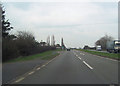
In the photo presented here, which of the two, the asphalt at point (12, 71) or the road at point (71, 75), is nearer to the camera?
the road at point (71, 75)

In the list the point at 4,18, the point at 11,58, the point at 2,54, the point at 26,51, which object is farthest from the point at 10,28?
the point at 2,54

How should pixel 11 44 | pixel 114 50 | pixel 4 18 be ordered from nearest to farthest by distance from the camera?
pixel 11 44 → pixel 4 18 → pixel 114 50

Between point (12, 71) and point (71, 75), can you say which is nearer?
point (71, 75)

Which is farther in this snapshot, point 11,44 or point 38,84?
point 11,44

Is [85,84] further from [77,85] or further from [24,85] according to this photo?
[24,85]

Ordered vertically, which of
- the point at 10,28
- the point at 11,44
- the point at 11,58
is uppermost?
the point at 10,28

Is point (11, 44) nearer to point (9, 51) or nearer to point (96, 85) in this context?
point (9, 51)

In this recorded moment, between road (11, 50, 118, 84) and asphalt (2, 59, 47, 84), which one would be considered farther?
asphalt (2, 59, 47, 84)

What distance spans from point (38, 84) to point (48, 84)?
44 centimetres

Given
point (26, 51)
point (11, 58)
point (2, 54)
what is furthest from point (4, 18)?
point (2, 54)

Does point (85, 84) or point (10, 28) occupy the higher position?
point (10, 28)

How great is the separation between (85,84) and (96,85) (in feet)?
1.61

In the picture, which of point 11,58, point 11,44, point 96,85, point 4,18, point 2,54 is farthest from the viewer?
point 4,18

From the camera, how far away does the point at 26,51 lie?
41656mm
